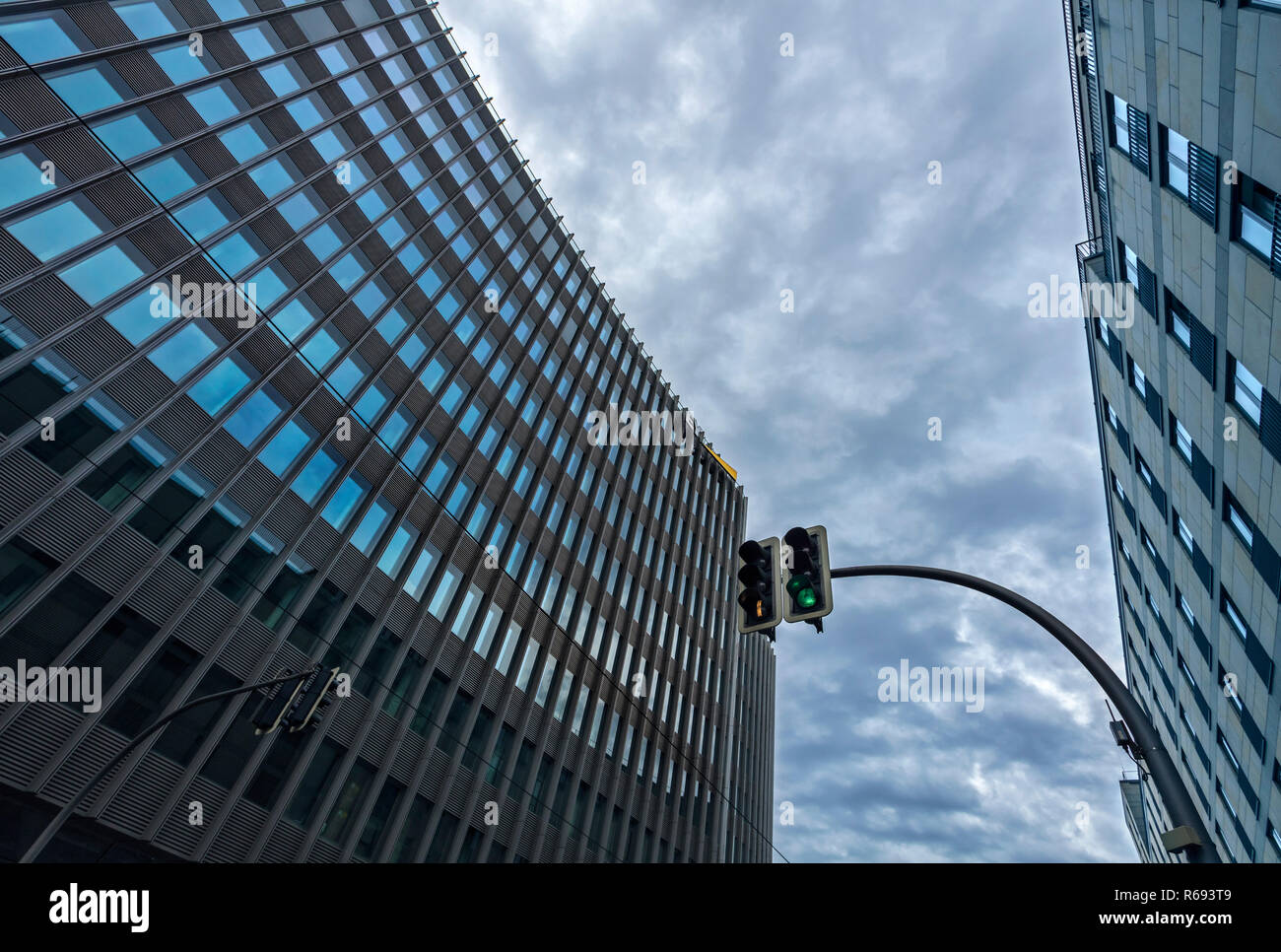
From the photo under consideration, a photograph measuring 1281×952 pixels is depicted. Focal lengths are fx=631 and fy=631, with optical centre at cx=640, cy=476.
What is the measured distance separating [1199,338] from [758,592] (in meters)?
18.8

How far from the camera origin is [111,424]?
15875mm

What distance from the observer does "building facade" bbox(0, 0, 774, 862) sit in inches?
582

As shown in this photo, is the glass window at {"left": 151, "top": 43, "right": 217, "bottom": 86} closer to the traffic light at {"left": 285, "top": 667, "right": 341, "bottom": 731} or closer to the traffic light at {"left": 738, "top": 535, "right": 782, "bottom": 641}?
the traffic light at {"left": 285, "top": 667, "right": 341, "bottom": 731}

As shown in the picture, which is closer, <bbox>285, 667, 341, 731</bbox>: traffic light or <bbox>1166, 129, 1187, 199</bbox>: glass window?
<bbox>285, 667, 341, 731</bbox>: traffic light

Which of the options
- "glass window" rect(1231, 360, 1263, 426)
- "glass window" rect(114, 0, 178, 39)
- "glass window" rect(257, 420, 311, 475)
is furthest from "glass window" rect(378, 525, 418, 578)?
"glass window" rect(1231, 360, 1263, 426)

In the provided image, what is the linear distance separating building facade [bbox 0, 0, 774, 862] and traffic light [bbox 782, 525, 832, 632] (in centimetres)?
1613

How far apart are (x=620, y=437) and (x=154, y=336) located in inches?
981

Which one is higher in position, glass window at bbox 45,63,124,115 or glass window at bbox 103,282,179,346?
glass window at bbox 45,63,124,115

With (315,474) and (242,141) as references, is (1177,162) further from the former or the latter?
(242,141)

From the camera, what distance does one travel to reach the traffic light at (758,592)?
6.54 meters

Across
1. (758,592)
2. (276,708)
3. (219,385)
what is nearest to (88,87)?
(219,385)
